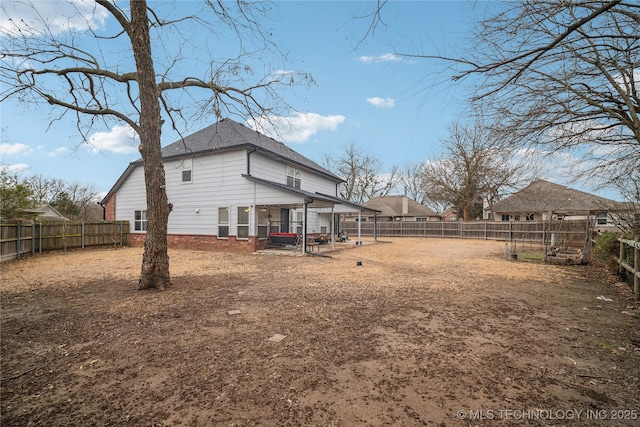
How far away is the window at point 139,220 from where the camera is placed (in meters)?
18.5

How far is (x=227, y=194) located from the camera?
1525cm

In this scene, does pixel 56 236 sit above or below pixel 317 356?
above

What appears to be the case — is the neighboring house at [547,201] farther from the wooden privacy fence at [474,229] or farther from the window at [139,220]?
the window at [139,220]

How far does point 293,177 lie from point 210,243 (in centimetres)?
627

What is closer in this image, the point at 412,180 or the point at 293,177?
the point at 293,177

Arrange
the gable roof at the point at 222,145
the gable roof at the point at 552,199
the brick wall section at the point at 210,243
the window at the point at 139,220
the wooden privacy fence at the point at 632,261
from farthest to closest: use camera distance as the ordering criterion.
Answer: the gable roof at the point at 552,199 < the window at the point at 139,220 < the gable roof at the point at 222,145 < the brick wall section at the point at 210,243 < the wooden privacy fence at the point at 632,261

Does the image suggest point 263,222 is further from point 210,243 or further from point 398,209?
point 398,209

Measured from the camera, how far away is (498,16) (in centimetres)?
330

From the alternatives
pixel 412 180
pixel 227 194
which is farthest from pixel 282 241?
pixel 412 180

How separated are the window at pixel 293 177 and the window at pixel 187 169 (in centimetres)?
549

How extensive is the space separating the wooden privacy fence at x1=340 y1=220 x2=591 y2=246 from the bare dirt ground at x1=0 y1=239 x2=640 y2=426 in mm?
13308

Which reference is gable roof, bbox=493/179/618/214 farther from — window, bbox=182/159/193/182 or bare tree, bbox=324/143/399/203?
window, bbox=182/159/193/182

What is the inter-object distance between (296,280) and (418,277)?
350cm

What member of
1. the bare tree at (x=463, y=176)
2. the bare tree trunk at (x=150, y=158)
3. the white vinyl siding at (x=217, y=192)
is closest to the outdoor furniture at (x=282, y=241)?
the white vinyl siding at (x=217, y=192)
